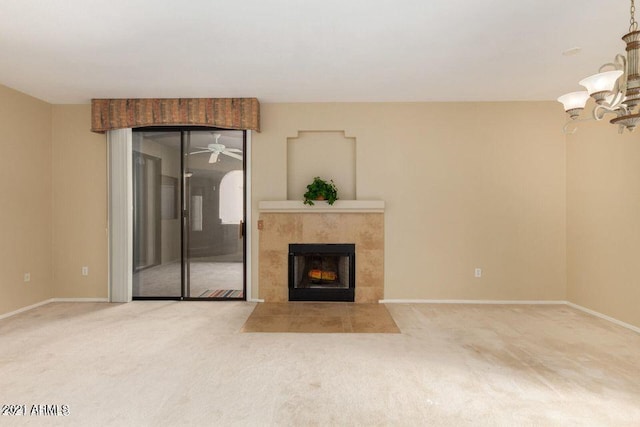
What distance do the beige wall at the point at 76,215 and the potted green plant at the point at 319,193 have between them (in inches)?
105

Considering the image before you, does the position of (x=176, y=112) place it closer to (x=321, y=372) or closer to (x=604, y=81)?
(x=321, y=372)


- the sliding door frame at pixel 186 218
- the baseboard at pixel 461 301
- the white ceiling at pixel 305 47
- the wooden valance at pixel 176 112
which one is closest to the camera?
the white ceiling at pixel 305 47

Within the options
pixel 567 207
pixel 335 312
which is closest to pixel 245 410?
pixel 335 312

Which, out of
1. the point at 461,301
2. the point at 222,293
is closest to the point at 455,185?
the point at 461,301

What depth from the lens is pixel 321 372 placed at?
8.36 ft

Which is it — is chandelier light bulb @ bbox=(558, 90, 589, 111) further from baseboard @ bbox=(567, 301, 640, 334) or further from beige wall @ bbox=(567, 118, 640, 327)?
baseboard @ bbox=(567, 301, 640, 334)

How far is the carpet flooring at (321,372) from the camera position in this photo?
2035 millimetres

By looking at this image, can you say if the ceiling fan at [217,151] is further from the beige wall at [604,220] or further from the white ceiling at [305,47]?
the beige wall at [604,220]

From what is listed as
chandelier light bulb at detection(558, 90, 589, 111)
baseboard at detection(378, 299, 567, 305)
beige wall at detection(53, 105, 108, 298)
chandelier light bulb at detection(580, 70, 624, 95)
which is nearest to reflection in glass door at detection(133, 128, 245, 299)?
beige wall at detection(53, 105, 108, 298)

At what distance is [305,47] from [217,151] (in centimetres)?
213

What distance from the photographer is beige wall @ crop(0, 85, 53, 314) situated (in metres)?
3.95

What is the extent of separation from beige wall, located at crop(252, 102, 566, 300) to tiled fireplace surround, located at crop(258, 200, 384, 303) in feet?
0.45

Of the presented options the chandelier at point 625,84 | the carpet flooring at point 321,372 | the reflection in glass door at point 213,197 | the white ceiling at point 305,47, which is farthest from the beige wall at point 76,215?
the chandelier at point 625,84

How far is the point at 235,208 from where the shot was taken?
4.69 m
